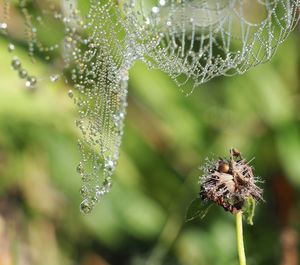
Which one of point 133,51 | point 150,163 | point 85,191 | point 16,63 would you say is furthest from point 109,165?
point 150,163

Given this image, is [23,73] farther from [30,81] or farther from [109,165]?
[109,165]

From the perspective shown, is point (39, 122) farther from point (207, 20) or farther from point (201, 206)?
point (201, 206)

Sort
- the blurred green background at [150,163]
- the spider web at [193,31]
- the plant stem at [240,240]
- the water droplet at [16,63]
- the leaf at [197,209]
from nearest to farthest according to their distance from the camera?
the plant stem at [240,240]
the leaf at [197,209]
the spider web at [193,31]
the water droplet at [16,63]
the blurred green background at [150,163]

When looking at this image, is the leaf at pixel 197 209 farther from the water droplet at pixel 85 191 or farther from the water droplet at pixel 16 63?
the water droplet at pixel 16 63

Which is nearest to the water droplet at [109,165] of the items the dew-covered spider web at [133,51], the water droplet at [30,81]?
the dew-covered spider web at [133,51]

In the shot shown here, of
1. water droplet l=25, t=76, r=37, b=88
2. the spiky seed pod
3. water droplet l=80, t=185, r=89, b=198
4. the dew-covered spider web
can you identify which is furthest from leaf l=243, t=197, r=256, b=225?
water droplet l=25, t=76, r=37, b=88

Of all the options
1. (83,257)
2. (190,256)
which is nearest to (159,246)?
(190,256)

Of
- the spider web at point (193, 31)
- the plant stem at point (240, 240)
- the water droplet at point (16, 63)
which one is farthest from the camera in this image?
the water droplet at point (16, 63)
